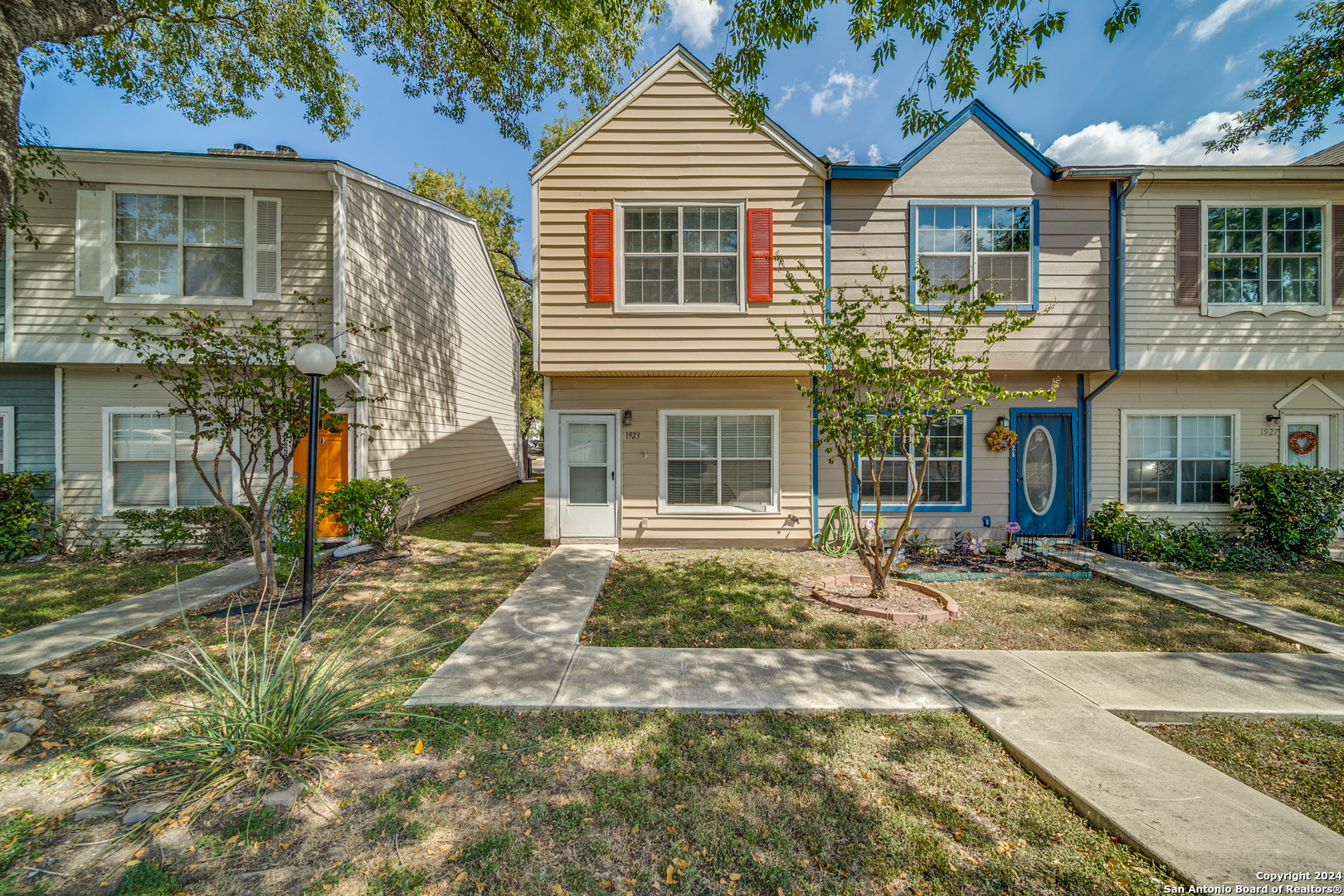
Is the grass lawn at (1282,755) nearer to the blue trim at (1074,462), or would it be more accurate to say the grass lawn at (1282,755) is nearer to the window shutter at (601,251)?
the blue trim at (1074,462)

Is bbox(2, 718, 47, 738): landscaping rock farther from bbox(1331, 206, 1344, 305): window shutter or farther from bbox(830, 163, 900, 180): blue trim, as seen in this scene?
bbox(1331, 206, 1344, 305): window shutter

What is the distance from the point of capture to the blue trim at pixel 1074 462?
26.2 feet

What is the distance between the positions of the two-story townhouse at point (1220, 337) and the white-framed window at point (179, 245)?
14.0m

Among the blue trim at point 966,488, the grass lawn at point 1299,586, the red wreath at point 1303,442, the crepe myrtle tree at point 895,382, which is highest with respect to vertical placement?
the crepe myrtle tree at point 895,382

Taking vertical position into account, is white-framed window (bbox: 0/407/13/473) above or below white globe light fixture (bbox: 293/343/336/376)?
below

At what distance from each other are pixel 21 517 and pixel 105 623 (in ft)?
15.6

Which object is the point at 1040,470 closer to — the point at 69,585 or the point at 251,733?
the point at 251,733

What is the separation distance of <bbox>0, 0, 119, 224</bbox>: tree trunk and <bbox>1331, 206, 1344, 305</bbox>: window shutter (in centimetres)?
1537

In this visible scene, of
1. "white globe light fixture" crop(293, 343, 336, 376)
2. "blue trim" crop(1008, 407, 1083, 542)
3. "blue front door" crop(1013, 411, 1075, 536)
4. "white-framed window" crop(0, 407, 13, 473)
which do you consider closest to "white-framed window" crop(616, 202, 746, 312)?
"white globe light fixture" crop(293, 343, 336, 376)

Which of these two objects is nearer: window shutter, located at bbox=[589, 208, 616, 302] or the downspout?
window shutter, located at bbox=[589, 208, 616, 302]

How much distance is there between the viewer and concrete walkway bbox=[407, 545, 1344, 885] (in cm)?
231

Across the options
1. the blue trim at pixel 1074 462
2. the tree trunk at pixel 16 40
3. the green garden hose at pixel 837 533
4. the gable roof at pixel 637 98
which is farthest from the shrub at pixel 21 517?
the blue trim at pixel 1074 462

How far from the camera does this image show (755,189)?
7496mm

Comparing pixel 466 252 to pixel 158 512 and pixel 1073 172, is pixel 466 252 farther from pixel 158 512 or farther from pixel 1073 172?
pixel 1073 172
